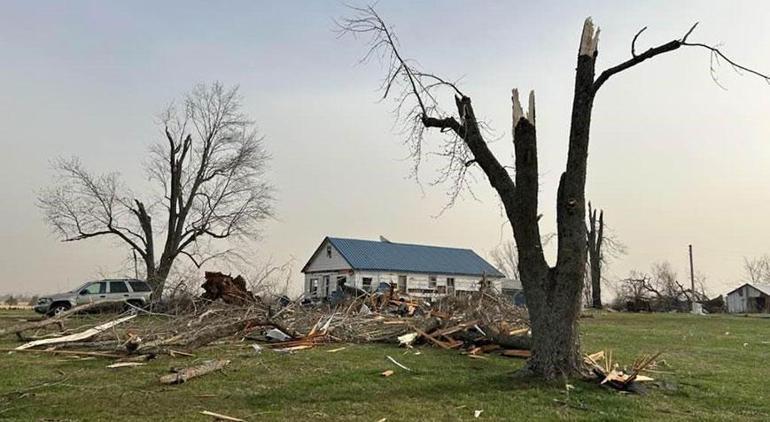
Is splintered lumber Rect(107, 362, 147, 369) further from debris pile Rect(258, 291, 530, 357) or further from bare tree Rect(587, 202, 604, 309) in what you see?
bare tree Rect(587, 202, 604, 309)

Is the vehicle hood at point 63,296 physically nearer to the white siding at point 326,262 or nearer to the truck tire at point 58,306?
the truck tire at point 58,306

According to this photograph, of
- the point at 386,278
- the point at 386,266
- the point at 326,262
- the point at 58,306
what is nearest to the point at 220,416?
the point at 58,306

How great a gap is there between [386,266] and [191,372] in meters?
33.8

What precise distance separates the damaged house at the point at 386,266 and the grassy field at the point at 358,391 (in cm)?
2961

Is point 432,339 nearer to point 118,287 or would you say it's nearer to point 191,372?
point 191,372

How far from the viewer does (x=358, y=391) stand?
7.22 metres

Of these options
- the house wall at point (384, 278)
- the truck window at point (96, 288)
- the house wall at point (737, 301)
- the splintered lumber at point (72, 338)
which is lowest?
the house wall at point (737, 301)

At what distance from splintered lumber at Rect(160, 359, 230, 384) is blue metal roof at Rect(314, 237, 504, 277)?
31.4m

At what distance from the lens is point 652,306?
44125 mm

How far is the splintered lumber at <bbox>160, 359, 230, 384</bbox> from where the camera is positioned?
7672mm

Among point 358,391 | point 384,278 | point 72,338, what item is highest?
point 384,278

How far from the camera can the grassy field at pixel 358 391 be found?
6.05 metres

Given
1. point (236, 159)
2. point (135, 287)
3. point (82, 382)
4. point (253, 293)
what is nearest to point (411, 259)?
point (236, 159)

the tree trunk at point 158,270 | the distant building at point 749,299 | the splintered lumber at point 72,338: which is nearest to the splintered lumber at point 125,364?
the splintered lumber at point 72,338
